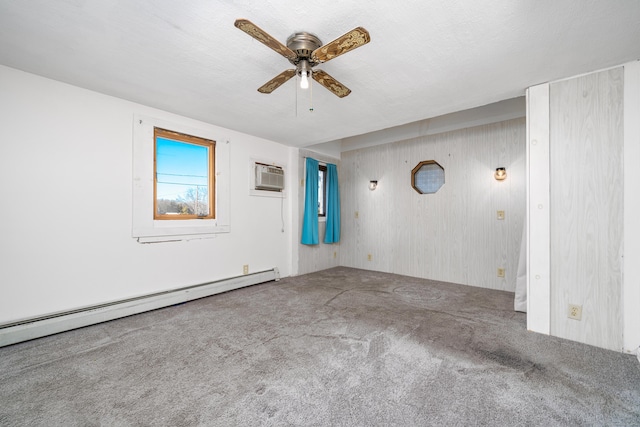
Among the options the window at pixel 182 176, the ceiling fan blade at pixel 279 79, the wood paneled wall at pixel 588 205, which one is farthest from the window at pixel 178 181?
the wood paneled wall at pixel 588 205

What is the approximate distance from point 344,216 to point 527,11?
14.1ft

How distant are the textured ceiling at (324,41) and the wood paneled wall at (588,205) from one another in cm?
26

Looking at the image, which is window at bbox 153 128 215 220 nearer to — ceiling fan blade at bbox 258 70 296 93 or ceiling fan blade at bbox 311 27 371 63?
ceiling fan blade at bbox 258 70 296 93

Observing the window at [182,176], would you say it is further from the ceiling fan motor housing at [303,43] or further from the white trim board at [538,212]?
the white trim board at [538,212]

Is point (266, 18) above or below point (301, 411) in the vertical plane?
above

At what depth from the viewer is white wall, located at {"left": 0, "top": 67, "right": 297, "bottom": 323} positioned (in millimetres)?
2246

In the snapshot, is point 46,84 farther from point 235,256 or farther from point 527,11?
point 527,11

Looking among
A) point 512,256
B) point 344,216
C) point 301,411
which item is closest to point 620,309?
point 512,256

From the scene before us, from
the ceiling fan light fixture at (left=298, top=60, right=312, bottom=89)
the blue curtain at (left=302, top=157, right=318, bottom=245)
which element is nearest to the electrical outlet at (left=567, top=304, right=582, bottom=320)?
the ceiling fan light fixture at (left=298, top=60, right=312, bottom=89)

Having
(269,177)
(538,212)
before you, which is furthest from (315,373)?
(269,177)

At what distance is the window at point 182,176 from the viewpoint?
313 centimetres

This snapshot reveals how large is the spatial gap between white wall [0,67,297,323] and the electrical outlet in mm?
4015

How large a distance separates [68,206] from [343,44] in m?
2.88

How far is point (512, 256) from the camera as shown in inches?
145
